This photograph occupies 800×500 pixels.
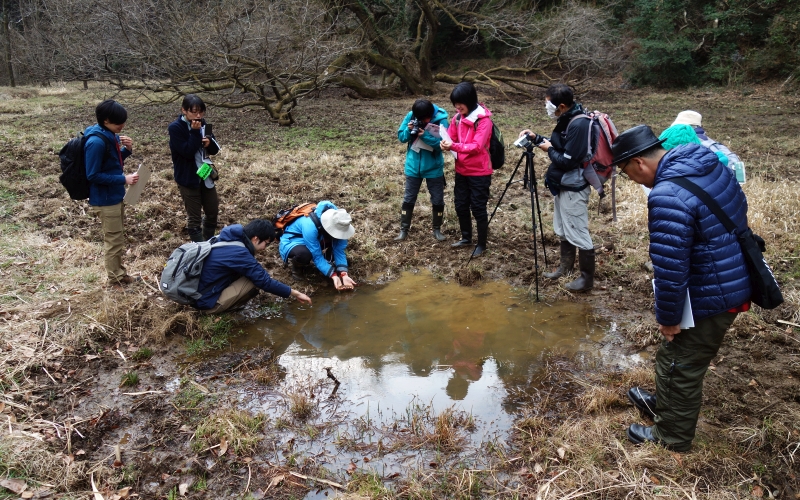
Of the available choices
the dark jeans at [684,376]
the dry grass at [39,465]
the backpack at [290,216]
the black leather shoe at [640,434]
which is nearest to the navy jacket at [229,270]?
the backpack at [290,216]

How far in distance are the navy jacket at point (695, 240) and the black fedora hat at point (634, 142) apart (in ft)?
0.39

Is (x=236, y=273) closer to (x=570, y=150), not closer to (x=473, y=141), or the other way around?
(x=473, y=141)

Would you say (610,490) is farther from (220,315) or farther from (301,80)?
(301,80)

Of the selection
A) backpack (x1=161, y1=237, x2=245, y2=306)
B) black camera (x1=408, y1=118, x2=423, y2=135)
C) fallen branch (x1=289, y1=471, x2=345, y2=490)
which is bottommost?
fallen branch (x1=289, y1=471, x2=345, y2=490)

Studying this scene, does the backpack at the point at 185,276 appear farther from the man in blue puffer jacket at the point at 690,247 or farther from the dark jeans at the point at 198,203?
the man in blue puffer jacket at the point at 690,247

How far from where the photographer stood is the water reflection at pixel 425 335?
3924 mm

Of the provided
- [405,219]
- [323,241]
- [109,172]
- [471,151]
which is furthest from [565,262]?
[109,172]

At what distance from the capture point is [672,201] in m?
2.49

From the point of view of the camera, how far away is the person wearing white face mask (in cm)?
445

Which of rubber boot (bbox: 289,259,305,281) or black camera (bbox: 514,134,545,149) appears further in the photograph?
rubber boot (bbox: 289,259,305,281)

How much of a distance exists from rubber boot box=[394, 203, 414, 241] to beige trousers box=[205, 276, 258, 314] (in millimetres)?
2017

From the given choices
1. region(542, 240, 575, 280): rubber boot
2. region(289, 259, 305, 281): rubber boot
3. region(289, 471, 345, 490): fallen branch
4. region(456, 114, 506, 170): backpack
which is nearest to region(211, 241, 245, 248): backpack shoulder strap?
region(289, 259, 305, 281): rubber boot

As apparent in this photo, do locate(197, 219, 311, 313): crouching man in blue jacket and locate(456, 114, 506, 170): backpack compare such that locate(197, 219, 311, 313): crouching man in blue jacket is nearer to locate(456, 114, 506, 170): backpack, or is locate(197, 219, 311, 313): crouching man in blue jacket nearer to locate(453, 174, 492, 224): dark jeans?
locate(453, 174, 492, 224): dark jeans

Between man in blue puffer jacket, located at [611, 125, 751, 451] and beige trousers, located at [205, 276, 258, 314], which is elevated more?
man in blue puffer jacket, located at [611, 125, 751, 451]
